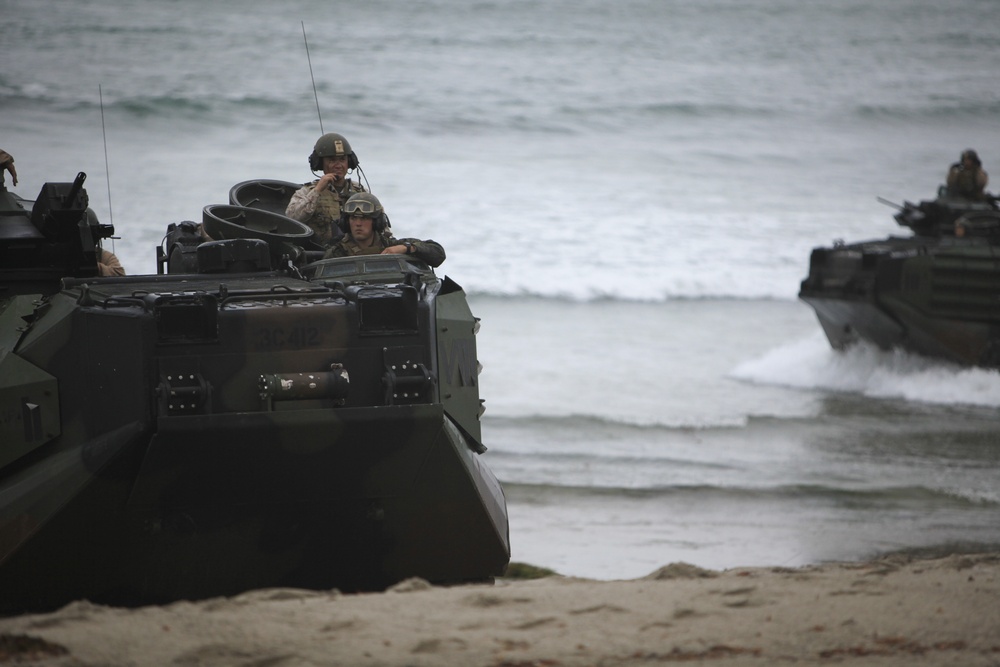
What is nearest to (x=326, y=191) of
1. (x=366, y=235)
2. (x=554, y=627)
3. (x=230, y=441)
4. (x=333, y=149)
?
(x=333, y=149)

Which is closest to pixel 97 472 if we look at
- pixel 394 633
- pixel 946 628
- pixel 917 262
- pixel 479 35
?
pixel 394 633

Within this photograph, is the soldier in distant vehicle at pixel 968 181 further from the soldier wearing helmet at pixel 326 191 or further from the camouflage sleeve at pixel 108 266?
the camouflage sleeve at pixel 108 266

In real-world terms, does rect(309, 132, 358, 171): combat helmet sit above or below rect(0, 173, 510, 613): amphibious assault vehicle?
above

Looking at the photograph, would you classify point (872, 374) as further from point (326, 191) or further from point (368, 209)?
point (368, 209)

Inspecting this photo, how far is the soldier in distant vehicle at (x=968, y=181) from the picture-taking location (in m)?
18.8

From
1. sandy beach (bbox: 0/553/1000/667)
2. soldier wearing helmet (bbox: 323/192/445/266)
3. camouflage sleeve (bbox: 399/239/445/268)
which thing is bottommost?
sandy beach (bbox: 0/553/1000/667)

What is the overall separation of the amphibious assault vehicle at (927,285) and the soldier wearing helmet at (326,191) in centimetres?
1027

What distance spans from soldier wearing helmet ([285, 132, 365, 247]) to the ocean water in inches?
55.9

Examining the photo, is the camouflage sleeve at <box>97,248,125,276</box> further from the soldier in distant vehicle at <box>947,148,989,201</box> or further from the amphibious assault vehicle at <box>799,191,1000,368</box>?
the soldier in distant vehicle at <box>947,148,989,201</box>

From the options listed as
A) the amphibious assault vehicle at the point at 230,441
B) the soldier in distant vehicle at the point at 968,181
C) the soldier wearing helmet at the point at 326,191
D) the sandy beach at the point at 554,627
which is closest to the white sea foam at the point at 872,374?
the soldier in distant vehicle at the point at 968,181

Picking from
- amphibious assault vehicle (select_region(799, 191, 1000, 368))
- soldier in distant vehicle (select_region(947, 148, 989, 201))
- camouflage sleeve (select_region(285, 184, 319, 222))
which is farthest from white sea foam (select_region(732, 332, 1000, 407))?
camouflage sleeve (select_region(285, 184, 319, 222))

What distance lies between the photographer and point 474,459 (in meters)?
6.31

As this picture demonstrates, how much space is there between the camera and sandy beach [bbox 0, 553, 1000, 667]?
4797 millimetres

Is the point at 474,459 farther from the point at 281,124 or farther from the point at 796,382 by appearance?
the point at 281,124
